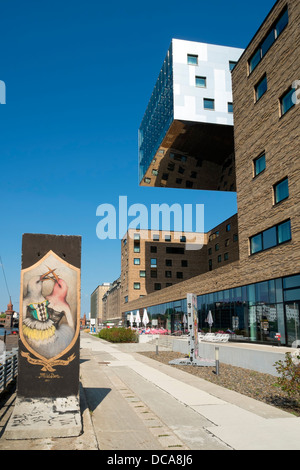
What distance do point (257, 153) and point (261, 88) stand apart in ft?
13.7

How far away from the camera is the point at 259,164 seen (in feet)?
84.6

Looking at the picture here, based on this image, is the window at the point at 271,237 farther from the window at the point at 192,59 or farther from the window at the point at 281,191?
the window at the point at 192,59

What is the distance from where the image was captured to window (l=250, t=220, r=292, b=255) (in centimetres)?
2220

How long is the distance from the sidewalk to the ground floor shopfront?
934cm

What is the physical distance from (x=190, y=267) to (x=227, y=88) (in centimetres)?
4789

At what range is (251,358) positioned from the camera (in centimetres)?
1716

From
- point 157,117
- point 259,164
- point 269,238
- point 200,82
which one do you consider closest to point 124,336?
point 269,238

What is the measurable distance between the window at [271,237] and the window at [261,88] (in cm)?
870

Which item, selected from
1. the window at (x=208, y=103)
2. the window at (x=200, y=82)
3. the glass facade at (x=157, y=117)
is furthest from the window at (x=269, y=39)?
the glass facade at (x=157, y=117)

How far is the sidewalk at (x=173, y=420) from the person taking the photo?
22.4 ft

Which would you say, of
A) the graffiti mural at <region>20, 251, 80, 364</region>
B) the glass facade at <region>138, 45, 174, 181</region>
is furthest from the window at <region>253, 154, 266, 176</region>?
the graffiti mural at <region>20, 251, 80, 364</region>

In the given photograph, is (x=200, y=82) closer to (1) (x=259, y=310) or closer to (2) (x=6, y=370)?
(1) (x=259, y=310)

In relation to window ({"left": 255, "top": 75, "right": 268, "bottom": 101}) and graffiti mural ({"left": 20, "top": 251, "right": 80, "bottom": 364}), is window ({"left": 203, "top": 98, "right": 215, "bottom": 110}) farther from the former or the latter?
graffiti mural ({"left": 20, "top": 251, "right": 80, "bottom": 364})
